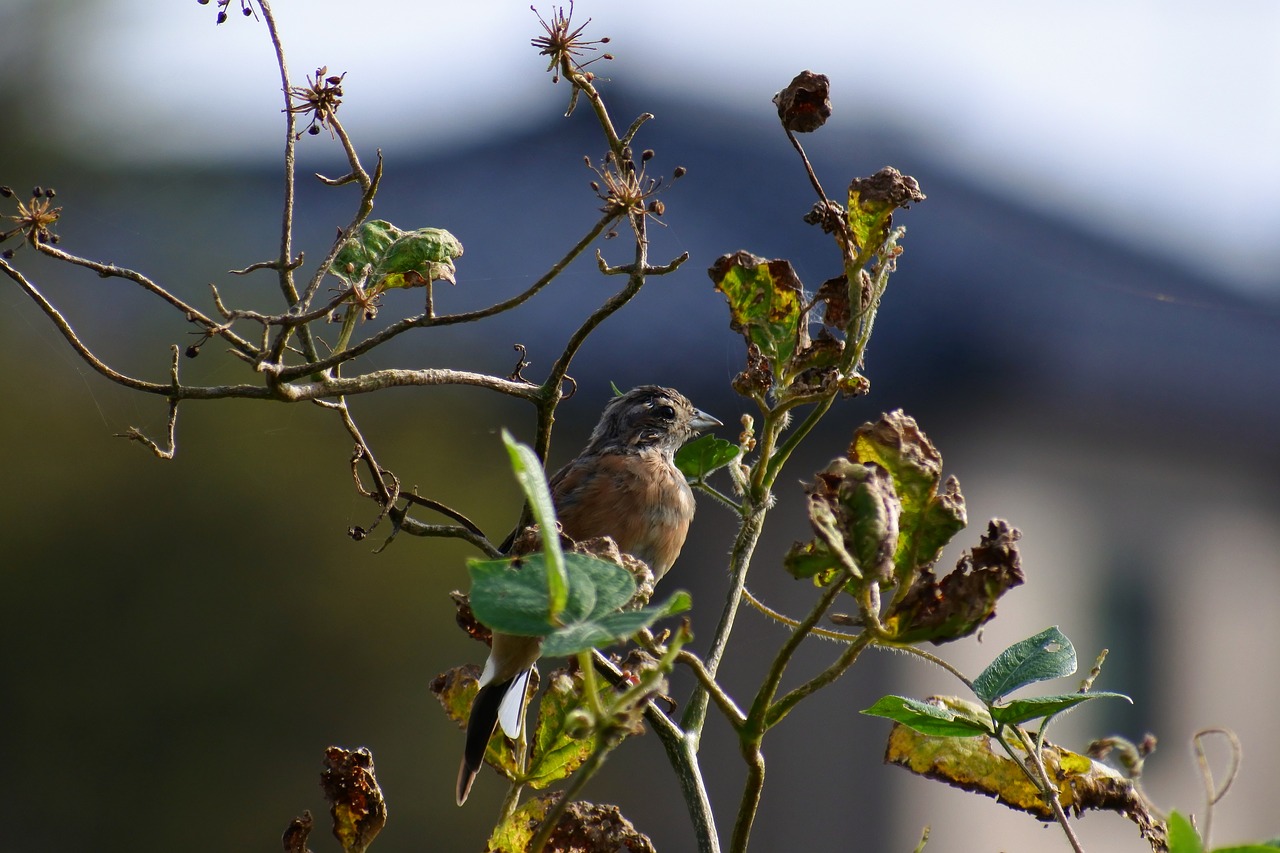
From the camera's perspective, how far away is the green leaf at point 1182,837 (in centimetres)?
86

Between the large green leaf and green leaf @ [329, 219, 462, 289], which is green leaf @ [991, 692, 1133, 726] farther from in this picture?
green leaf @ [329, 219, 462, 289]

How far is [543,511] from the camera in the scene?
857mm

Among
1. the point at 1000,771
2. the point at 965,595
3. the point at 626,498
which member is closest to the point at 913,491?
the point at 965,595

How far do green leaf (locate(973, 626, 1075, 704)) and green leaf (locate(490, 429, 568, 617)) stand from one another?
0.55 metres

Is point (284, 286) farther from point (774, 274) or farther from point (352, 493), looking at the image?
point (352, 493)

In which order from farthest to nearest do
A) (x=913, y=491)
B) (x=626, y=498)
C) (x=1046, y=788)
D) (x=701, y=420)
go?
(x=701, y=420) < (x=626, y=498) < (x=1046, y=788) < (x=913, y=491)

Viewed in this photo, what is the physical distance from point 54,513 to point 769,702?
9.90 meters

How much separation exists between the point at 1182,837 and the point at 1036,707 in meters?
0.36

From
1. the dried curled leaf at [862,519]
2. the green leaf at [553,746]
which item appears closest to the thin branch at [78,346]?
the green leaf at [553,746]

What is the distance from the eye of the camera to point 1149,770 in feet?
32.5

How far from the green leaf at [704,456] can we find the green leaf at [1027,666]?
2.04 ft

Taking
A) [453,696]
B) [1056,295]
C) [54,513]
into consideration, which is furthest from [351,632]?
[453,696]

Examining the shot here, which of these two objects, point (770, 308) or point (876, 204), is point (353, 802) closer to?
point (770, 308)

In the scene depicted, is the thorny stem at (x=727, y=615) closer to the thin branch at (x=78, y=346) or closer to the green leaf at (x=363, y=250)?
the green leaf at (x=363, y=250)
